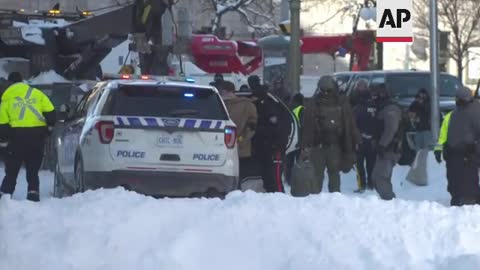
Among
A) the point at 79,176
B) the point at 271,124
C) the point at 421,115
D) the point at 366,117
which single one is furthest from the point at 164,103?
the point at 421,115

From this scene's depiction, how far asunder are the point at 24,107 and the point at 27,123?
0.70 ft

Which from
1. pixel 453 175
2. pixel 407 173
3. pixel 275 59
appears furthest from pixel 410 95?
pixel 453 175

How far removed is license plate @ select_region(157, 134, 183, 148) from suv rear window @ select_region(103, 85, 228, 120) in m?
0.26

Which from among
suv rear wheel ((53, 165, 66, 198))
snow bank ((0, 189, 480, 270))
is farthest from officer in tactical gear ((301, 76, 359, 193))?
snow bank ((0, 189, 480, 270))

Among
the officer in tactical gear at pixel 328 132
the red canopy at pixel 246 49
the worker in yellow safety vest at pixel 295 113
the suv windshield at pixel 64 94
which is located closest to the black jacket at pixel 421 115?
the worker in yellow safety vest at pixel 295 113

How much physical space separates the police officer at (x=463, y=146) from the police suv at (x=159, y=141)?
261 cm

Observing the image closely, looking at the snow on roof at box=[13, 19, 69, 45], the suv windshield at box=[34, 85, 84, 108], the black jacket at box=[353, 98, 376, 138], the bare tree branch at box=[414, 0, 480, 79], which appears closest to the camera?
the black jacket at box=[353, 98, 376, 138]

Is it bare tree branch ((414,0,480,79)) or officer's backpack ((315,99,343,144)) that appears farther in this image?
bare tree branch ((414,0,480,79))

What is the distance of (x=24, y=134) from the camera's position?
47.9 ft

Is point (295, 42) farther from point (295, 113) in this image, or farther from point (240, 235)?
point (240, 235)

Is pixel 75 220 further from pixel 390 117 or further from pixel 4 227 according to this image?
pixel 390 117

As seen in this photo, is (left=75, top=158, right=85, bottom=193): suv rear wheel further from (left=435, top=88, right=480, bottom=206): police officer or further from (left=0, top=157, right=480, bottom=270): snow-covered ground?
(left=435, top=88, right=480, bottom=206): police officer

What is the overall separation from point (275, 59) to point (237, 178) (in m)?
15.1

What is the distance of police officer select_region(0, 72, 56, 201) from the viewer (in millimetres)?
14555
